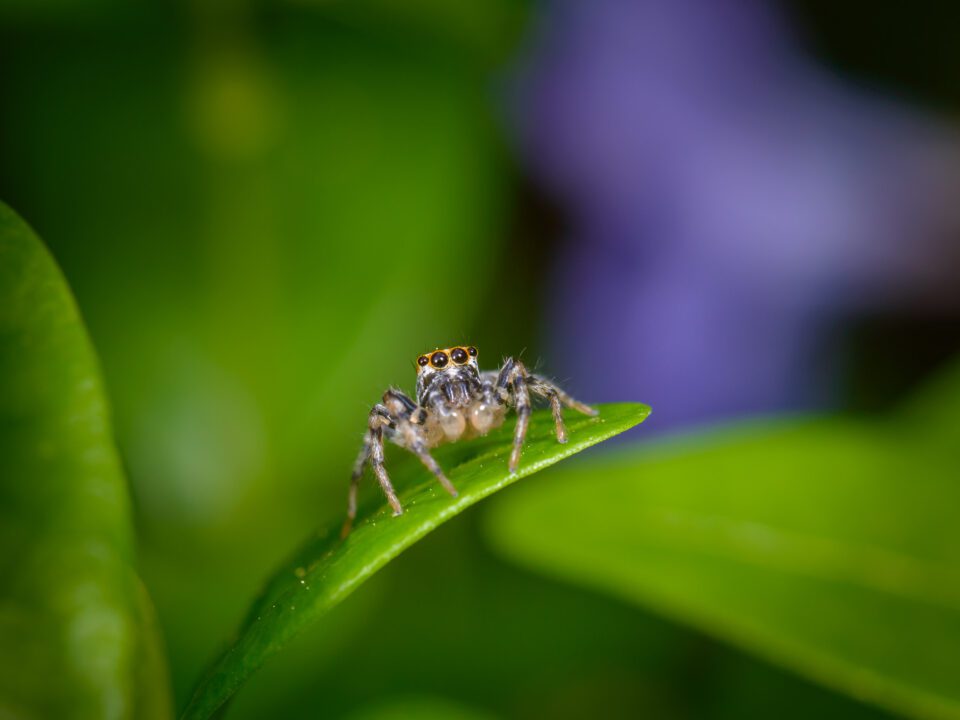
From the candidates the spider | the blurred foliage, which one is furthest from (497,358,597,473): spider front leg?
the blurred foliage

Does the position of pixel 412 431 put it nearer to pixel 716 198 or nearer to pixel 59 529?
pixel 59 529

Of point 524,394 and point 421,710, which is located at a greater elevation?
point 524,394

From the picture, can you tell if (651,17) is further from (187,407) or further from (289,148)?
(187,407)

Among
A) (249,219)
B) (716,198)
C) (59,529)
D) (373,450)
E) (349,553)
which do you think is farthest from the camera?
(716,198)

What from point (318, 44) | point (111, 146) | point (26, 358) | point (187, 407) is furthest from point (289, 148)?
point (26, 358)

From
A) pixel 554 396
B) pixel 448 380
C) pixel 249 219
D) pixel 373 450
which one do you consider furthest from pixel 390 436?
pixel 249 219

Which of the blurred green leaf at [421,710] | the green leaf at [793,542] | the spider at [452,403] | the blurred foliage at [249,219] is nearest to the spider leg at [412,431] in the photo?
the spider at [452,403]
